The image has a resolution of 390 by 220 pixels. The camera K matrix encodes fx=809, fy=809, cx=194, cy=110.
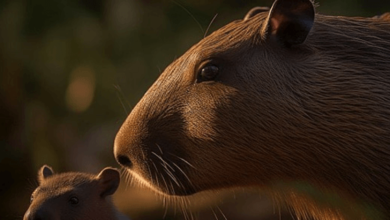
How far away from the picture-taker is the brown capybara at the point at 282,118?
8.40 feet

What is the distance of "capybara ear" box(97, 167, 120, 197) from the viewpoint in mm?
3424

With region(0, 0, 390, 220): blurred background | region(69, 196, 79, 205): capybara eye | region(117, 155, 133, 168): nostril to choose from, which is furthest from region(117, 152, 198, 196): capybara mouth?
region(0, 0, 390, 220): blurred background

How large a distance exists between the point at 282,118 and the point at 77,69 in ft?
10.5

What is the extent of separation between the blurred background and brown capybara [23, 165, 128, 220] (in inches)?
75.5

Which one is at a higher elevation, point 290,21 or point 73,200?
point 290,21

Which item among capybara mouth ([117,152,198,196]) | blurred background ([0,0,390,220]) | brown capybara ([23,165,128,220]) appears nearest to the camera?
capybara mouth ([117,152,198,196])

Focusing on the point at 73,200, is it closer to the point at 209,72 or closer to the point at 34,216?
the point at 34,216

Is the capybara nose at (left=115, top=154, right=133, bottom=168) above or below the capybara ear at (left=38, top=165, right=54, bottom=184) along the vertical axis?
above

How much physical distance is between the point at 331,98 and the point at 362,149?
19cm

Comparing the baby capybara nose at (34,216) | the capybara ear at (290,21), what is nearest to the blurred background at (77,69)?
the baby capybara nose at (34,216)

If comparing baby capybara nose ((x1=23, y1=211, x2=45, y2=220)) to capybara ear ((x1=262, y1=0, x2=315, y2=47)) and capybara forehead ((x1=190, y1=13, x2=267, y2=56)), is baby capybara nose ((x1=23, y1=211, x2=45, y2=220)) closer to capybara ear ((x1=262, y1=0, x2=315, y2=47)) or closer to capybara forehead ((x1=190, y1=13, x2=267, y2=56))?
capybara forehead ((x1=190, y1=13, x2=267, y2=56))

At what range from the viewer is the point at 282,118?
2578 mm

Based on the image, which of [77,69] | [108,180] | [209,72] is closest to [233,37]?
[209,72]

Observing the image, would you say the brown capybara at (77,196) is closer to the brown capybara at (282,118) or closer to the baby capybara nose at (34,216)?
the baby capybara nose at (34,216)
